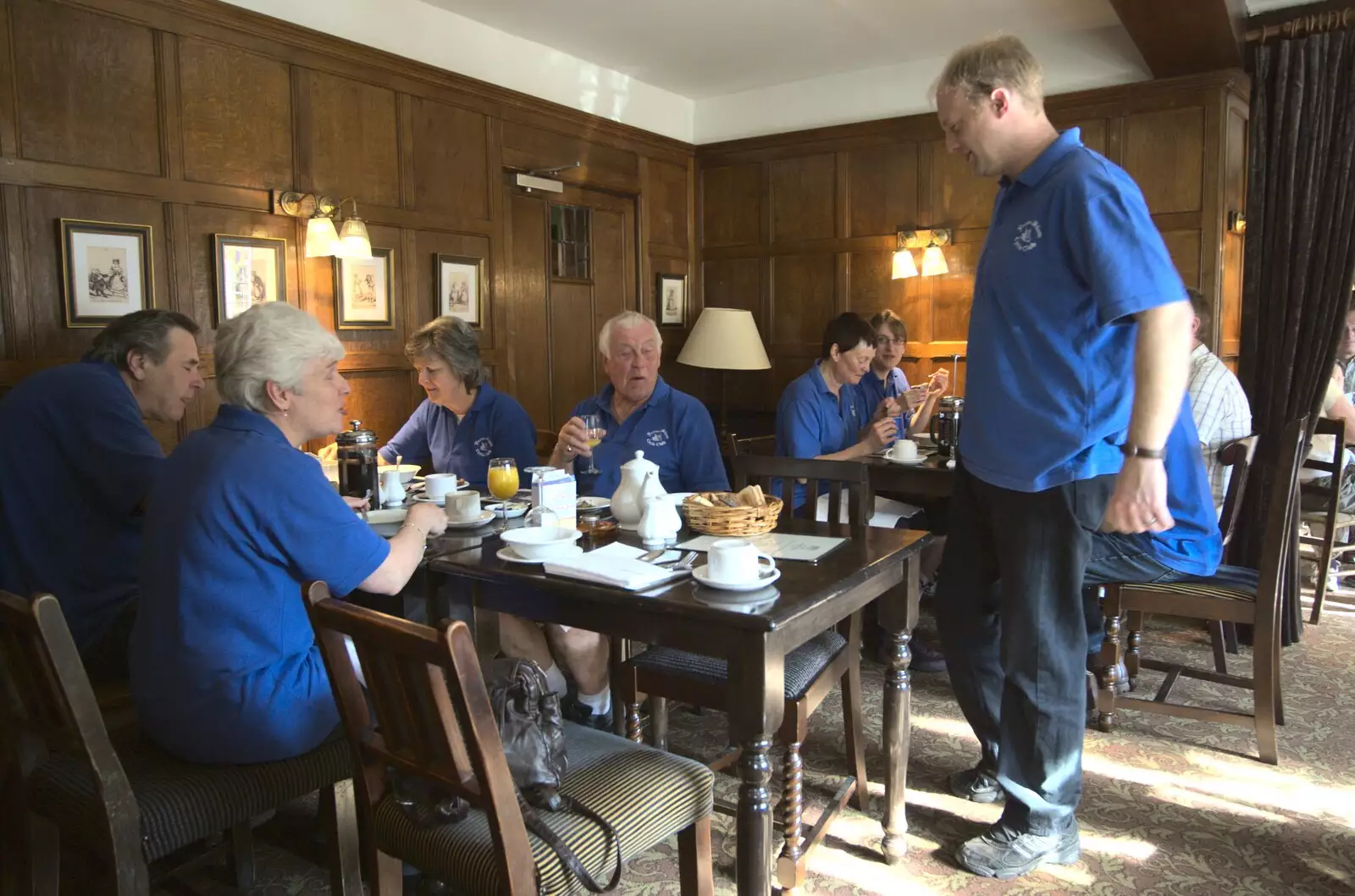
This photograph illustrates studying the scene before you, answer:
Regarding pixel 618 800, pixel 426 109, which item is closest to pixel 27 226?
pixel 426 109

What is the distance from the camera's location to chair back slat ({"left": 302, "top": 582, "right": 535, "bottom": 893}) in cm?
127

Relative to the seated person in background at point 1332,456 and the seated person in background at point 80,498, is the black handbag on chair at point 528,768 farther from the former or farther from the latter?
the seated person in background at point 1332,456

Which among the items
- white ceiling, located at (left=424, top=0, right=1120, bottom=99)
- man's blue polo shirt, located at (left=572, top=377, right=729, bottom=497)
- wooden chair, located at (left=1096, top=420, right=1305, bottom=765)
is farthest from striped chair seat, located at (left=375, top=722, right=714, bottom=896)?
white ceiling, located at (left=424, top=0, right=1120, bottom=99)

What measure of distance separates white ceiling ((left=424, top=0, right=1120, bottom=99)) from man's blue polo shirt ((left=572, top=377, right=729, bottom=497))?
2437mm

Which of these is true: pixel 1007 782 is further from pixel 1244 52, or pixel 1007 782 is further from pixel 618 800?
pixel 1244 52

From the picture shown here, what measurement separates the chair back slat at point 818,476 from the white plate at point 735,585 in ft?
1.81

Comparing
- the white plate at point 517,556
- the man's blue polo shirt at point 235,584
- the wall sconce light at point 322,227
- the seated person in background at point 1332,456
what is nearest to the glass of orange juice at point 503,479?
the white plate at point 517,556

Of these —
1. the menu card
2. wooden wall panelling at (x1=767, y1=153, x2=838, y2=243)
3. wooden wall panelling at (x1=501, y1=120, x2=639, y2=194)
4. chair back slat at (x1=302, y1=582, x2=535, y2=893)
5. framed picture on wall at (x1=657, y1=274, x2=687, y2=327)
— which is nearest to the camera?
chair back slat at (x1=302, y1=582, x2=535, y2=893)

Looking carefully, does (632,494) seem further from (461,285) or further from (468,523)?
(461,285)

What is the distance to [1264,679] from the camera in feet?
9.11

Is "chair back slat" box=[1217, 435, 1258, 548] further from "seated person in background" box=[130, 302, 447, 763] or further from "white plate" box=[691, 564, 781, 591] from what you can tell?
"seated person in background" box=[130, 302, 447, 763]

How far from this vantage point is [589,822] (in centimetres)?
150

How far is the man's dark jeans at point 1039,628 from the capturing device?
2.02 meters

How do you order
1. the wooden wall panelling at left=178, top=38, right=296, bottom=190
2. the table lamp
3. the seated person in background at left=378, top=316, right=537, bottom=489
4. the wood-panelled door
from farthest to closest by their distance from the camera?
the table lamp
the wood-panelled door
the wooden wall panelling at left=178, top=38, right=296, bottom=190
the seated person in background at left=378, top=316, right=537, bottom=489
